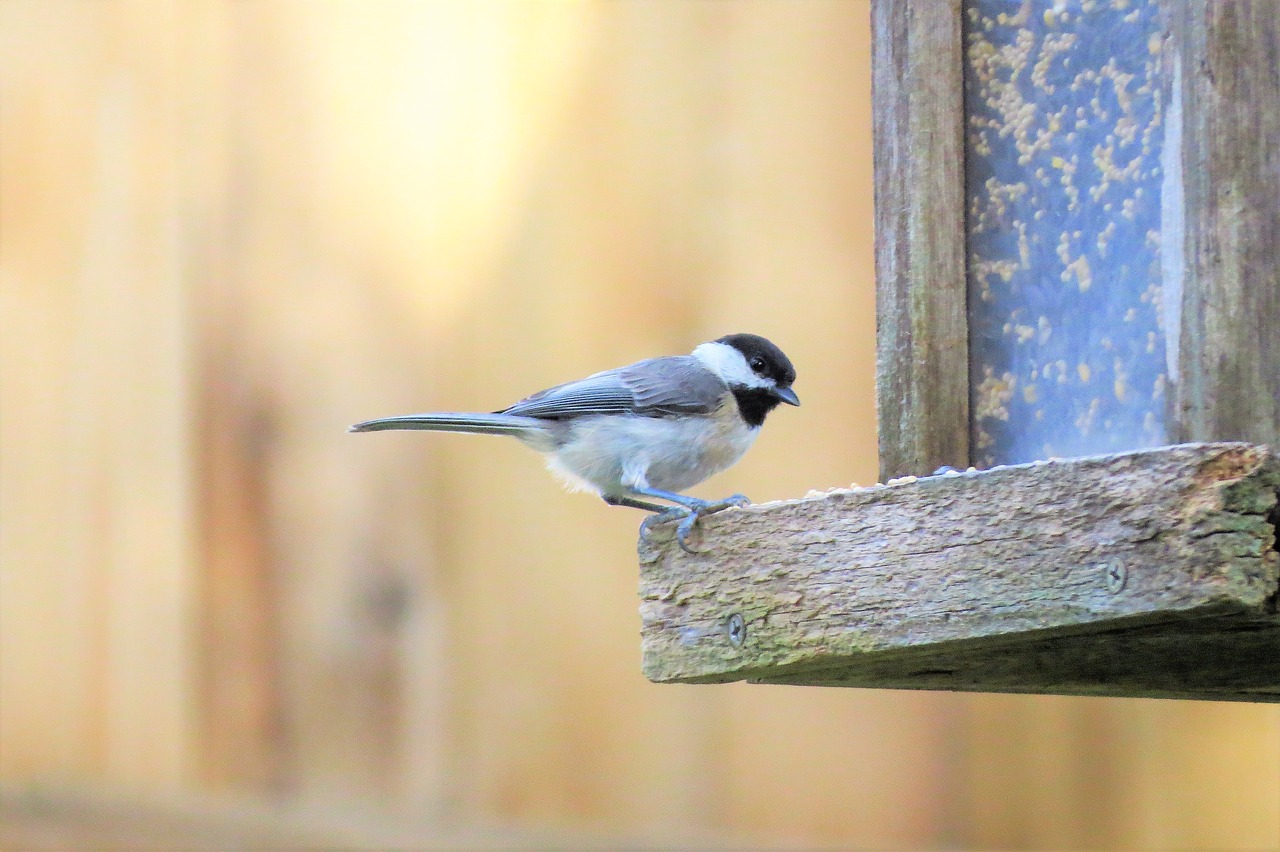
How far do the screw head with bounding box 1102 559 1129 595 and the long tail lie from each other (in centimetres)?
126

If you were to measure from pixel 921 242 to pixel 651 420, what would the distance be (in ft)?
2.66

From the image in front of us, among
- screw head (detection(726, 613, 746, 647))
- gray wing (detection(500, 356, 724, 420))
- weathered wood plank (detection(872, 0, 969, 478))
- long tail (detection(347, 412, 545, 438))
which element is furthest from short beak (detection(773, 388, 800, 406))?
screw head (detection(726, 613, 746, 647))

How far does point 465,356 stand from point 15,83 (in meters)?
1.03

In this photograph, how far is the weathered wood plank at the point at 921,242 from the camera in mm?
1828

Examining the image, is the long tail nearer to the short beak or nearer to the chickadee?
the chickadee

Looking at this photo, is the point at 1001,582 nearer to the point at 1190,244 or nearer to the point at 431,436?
the point at 1190,244

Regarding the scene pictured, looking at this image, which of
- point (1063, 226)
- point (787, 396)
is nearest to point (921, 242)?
point (1063, 226)

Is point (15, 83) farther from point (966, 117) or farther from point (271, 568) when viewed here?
point (966, 117)

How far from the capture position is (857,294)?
8.96ft

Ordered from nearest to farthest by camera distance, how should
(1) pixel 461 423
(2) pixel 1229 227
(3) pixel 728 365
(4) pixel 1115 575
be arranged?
(4) pixel 1115 575
(2) pixel 1229 227
(1) pixel 461 423
(3) pixel 728 365

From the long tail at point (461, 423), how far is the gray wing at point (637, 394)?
3cm

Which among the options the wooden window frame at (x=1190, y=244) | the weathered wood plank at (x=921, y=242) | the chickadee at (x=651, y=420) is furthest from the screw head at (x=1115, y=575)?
the chickadee at (x=651, y=420)

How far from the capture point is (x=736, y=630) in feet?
5.52

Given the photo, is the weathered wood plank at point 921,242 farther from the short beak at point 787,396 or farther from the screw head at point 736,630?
the short beak at point 787,396
